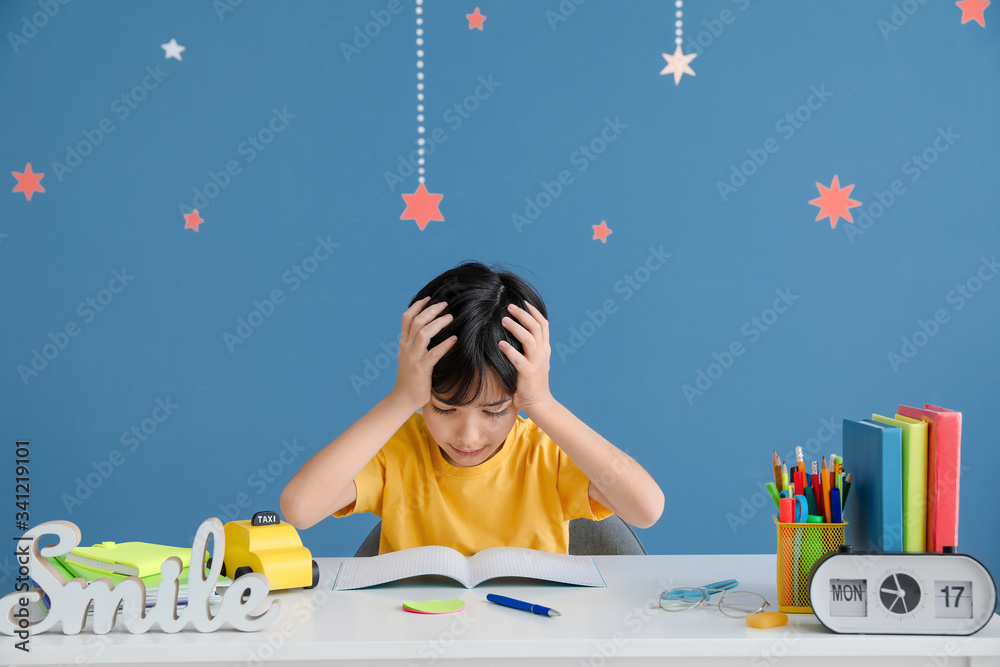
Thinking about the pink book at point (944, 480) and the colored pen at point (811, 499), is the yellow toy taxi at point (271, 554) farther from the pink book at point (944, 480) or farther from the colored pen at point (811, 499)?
the pink book at point (944, 480)

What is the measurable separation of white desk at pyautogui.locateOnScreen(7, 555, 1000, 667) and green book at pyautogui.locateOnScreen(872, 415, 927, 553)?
105 millimetres

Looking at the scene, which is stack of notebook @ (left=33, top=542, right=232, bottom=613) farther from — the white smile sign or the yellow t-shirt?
the yellow t-shirt

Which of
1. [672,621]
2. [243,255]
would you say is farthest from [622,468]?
[243,255]

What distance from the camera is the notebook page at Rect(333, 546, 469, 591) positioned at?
0.99 metres

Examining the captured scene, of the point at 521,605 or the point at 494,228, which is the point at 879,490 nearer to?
the point at 521,605

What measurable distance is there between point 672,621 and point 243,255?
5.11 ft

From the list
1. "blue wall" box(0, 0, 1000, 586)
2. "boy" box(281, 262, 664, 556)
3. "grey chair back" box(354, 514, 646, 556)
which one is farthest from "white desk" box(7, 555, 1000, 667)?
"blue wall" box(0, 0, 1000, 586)

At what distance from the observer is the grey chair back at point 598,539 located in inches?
54.9

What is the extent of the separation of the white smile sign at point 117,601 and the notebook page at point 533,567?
28 cm

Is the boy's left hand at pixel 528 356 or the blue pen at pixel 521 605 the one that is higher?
the boy's left hand at pixel 528 356

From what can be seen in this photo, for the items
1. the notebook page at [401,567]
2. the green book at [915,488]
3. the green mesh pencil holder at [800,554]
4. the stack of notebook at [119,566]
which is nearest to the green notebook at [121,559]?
the stack of notebook at [119,566]

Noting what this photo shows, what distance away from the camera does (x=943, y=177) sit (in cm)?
212

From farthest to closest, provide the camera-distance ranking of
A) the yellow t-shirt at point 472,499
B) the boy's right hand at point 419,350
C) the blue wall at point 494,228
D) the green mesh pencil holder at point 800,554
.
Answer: the blue wall at point 494,228 < the yellow t-shirt at point 472,499 < the boy's right hand at point 419,350 < the green mesh pencil holder at point 800,554

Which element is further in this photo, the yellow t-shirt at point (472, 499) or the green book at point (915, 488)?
the yellow t-shirt at point (472, 499)
